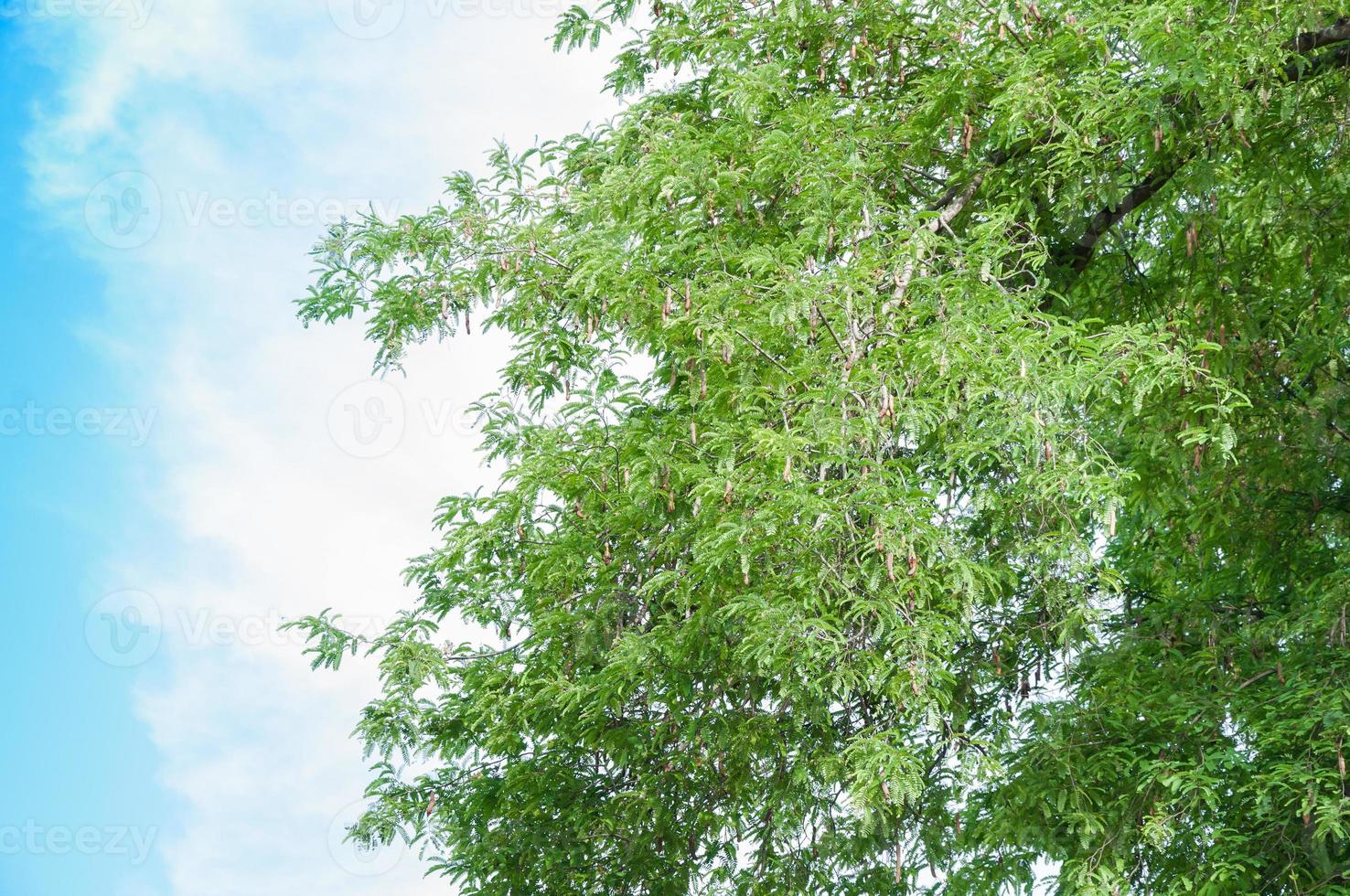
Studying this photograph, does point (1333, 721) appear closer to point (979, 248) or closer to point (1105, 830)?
point (1105, 830)

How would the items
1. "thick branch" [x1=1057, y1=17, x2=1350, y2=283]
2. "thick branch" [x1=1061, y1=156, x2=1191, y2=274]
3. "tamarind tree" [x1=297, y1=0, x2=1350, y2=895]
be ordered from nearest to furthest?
1. "tamarind tree" [x1=297, y1=0, x2=1350, y2=895]
2. "thick branch" [x1=1057, y1=17, x2=1350, y2=283]
3. "thick branch" [x1=1061, y1=156, x2=1191, y2=274]

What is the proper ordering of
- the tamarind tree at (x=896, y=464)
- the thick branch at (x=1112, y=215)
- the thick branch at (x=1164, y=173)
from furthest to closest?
the thick branch at (x=1112, y=215)
the thick branch at (x=1164, y=173)
the tamarind tree at (x=896, y=464)

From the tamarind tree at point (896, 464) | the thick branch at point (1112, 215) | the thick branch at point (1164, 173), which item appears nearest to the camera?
the tamarind tree at point (896, 464)

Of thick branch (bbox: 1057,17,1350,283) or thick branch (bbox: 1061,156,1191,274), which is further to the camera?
thick branch (bbox: 1061,156,1191,274)

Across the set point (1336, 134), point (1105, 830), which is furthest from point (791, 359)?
point (1336, 134)

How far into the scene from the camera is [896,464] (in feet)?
18.5

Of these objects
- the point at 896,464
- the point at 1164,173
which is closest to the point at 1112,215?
the point at 1164,173

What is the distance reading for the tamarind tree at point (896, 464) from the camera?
5664 mm

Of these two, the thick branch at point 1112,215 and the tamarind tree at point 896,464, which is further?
the thick branch at point 1112,215

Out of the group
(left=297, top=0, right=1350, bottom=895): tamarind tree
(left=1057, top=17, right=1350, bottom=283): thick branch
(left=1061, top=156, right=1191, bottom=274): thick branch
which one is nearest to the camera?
(left=297, top=0, right=1350, bottom=895): tamarind tree

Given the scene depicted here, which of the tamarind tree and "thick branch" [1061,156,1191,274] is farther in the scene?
"thick branch" [1061,156,1191,274]

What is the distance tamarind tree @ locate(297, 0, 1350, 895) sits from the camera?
5664 mm

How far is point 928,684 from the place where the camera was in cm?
546

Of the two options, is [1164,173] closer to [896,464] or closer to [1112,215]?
[1112,215]
